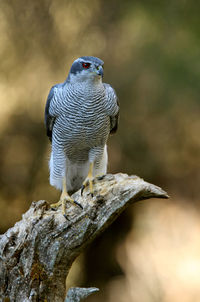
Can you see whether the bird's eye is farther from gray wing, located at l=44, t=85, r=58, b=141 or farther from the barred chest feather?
gray wing, located at l=44, t=85, r=58, b=141

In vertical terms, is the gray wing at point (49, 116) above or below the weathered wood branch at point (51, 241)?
above

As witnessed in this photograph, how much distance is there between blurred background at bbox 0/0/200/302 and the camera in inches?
206

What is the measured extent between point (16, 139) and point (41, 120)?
428mm

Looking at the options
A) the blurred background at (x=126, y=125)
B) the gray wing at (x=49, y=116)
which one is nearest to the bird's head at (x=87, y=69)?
the gray wing at (x=49, y=116)

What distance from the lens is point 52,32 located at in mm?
5473

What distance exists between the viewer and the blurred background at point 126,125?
5.23m

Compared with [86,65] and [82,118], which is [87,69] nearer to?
[86,65]

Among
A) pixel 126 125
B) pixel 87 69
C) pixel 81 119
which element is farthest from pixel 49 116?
pixel 126 125

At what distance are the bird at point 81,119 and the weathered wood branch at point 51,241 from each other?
225 mm

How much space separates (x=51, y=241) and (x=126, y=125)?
8.89 ft

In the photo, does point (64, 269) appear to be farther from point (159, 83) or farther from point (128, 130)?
point (159, 83)

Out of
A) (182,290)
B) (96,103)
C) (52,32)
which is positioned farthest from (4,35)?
(182,290)

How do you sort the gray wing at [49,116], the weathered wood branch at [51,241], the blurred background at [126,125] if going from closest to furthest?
the weathered wood branch at [51,241] < the gray wing at [49,116] < the blurred background at [126,125]

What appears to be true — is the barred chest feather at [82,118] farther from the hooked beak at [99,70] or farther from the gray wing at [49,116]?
the hooked beak at [99,70]
